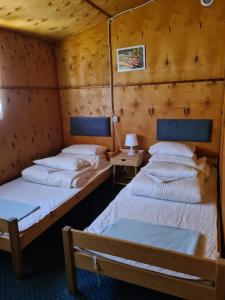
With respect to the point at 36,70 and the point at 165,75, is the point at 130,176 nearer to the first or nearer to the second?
the point at 165,75

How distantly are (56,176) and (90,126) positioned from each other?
1.29 metres

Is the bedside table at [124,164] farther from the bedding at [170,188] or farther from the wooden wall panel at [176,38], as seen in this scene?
the wooden wall panel at [176,38]

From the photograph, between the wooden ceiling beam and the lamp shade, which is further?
the lamp shade

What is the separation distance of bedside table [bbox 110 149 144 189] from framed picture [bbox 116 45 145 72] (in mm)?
1226

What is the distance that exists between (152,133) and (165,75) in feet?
2.73

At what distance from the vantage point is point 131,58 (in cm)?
338

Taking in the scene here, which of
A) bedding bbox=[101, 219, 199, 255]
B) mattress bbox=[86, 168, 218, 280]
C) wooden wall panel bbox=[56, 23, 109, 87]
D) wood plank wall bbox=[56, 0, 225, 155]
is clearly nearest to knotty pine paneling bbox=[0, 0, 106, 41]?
wooden wall panel bbox=[56, 23, 109, 87]

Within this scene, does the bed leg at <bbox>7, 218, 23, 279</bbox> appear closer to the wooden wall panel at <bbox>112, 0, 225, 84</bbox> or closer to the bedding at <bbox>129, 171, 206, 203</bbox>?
the bedding at <bbox>129, 171, 206, 203</bbox>

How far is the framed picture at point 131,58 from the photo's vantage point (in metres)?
3.31

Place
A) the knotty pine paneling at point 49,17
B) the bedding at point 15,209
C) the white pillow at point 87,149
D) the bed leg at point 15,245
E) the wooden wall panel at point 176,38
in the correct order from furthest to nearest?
the white pillow at point 87,149 → the wooden wall panel at point 176,38 → the knotty pine paneling at point 49,17 → the bedding at point 15,209 → the bed leg at point 15,245

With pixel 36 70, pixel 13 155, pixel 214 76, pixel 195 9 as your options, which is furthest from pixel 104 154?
pixel 195 9

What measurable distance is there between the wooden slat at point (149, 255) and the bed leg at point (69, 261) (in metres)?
0.04

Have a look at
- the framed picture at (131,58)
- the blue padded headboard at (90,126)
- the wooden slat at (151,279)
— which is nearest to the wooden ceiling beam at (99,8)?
the framed picture at (131,58)

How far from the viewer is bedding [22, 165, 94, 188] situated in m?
2.76
